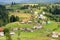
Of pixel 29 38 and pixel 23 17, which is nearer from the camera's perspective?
pixel 29 38

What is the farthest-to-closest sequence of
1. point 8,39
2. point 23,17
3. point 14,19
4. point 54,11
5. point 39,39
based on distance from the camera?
point 54,11 < point 23,17 < point 14,19 < point 39,39 < point 8,39

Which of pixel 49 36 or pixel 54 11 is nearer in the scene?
pixel 49 36

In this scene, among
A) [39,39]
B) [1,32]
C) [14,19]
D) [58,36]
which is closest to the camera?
[39,39]

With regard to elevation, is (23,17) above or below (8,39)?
below

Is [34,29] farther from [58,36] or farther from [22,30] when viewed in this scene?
[58,36]

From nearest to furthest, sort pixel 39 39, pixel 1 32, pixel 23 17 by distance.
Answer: pixel 39 39, pixel 1 32, pixel 23 17

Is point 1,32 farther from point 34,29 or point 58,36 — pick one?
point 58,36

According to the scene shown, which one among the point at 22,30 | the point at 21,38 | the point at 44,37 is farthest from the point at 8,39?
the point at 22,30

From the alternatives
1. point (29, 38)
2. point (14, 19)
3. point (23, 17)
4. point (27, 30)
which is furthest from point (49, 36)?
point (23, 17)

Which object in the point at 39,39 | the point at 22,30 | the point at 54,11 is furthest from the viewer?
the point at 54,11
